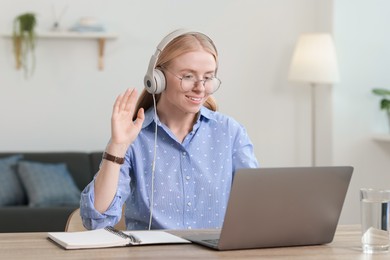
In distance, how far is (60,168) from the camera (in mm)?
5199

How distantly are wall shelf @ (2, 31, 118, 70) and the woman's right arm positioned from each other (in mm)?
3252

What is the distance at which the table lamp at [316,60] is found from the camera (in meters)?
5.45

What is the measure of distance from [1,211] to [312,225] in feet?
9.57

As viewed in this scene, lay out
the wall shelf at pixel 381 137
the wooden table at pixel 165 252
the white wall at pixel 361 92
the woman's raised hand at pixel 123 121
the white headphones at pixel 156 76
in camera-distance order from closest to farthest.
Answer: the wooden table at pixel 165 252, the woman's raised hand at pixel 123 121, the white headphones at pixel 156 76, the wall shelf at pixel 381 137, the white wall at pixel 361 92

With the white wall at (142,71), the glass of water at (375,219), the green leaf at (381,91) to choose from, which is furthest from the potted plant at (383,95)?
the glass of water at (375,219)

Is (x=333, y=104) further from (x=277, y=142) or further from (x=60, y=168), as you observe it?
(x=60, y=168)

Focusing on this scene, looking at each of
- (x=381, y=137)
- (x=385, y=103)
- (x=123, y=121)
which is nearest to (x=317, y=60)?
(x=385, y=103)

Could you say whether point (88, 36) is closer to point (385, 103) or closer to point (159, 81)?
point (385, 103)

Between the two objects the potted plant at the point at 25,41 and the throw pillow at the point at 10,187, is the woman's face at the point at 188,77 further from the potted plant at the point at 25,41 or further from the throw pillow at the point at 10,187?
the potted plant at the point at 25,41

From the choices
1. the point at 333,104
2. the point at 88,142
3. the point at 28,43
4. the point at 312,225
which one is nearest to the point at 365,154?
the point at 333,104

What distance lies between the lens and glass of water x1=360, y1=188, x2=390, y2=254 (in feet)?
6.53

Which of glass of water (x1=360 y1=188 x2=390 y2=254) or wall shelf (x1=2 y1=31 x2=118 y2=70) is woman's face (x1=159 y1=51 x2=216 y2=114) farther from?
wall shelf (x1=2 y1=31 x2=118 y2=70)

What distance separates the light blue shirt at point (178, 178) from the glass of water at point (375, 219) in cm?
65

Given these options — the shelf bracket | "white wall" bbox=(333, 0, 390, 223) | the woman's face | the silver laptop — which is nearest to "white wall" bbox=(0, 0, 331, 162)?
the shelf bracket
